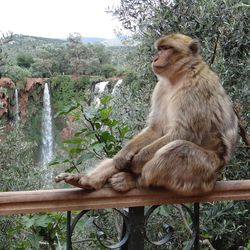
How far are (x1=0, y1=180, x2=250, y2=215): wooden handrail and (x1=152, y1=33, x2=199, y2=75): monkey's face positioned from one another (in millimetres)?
819

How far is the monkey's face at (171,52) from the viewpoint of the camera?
6.78 feet

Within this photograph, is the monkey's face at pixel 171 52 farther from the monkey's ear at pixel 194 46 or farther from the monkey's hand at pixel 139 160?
the monkey's hand at pixel 139 160

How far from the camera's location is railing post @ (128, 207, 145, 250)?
4.04ft

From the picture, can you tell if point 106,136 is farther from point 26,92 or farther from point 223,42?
point 26,92

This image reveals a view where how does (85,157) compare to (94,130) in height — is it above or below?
below

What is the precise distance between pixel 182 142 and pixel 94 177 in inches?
15.3

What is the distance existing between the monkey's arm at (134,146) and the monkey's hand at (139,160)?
0.07 feet

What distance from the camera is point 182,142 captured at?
167cm

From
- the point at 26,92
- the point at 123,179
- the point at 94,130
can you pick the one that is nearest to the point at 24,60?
the point at 26,92

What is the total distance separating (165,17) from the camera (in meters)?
2.95

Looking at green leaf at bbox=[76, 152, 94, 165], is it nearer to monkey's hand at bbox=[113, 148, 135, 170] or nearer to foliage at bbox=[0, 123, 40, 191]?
monkey's hand at bbox=[113, 148, 135, 170]

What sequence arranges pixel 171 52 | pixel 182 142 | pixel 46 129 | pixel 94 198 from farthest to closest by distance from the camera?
1. pixel 46 129
2. pixel 171 52
3. pixel 182 142
4. pixel 94 198

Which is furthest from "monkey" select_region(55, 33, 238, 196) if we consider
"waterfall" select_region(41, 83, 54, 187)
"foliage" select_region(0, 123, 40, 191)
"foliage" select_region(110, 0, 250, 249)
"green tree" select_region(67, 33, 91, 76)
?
"waterfall" select_region(41, 83, 54, 187)

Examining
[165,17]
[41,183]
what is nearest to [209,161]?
[165,17]
